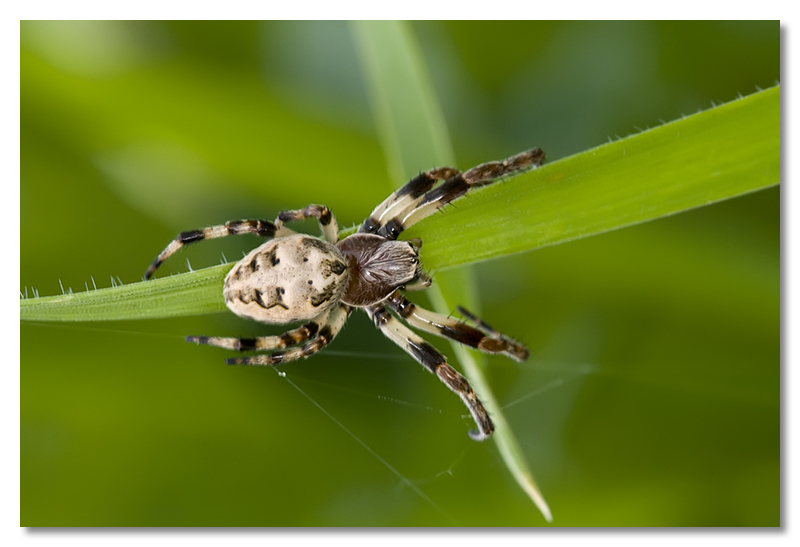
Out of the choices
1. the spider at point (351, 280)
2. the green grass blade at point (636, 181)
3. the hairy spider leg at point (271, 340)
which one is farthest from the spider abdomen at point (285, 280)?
the green grass blade at point (636, 181)

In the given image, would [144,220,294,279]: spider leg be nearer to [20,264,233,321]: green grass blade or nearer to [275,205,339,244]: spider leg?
[275,205,339,244]: spider leg

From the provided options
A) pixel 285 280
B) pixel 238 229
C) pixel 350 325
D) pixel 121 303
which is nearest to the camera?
pixel 121 303

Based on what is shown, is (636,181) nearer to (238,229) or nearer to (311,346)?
(311,346)

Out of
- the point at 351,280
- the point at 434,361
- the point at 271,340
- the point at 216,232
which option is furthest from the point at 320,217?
the point at 434,361

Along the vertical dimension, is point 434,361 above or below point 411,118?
below

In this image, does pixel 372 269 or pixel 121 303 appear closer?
pixel 121 303
